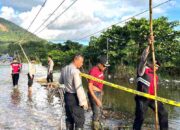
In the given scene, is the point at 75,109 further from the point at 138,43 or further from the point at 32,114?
the point at 138,43

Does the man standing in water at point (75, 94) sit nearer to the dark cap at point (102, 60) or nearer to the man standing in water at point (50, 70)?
the dark cap at point (102, 60)

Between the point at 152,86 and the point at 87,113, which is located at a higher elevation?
the point at 152,86

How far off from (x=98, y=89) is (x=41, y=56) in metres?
123

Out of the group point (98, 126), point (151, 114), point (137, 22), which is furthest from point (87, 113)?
point (137, 22)

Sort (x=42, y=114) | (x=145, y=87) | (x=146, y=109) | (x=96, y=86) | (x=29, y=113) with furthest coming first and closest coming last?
(x=29, y=113)
(x=42, y=114)
(x=96, y=86)
(x=146, y=109)
(x=145, y=87)

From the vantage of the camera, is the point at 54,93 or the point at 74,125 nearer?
the point at 74,125

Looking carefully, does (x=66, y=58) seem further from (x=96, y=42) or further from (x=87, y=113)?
(x=87, y=113)

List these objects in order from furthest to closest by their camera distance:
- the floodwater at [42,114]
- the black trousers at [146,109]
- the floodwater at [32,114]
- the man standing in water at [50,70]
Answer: the man standing in water at [50,70] → the floodwater at [42,114] → the floodwater at [32,114] → the black trousers at [146,109]

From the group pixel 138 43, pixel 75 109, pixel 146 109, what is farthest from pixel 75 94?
pixel 138 43

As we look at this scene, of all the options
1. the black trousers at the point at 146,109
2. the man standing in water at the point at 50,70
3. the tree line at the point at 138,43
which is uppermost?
the tree line at the point at 138,43

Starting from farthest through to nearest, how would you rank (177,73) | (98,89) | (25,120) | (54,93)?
(177,73) < (54,93) < (25,120) < (98,89)

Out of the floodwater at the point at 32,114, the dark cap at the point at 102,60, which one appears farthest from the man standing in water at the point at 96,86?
the floodwater at the point at 32,114

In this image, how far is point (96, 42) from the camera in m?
48.0

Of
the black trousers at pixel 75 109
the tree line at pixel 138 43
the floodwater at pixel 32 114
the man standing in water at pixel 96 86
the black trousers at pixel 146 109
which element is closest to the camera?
the black trousers at pixel 75 109
